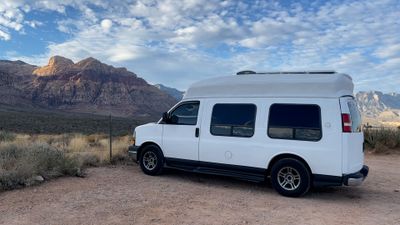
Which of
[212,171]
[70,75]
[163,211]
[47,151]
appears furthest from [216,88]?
[70,75]

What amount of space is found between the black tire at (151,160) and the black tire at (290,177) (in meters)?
3.00

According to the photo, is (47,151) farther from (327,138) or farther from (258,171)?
(327,138)

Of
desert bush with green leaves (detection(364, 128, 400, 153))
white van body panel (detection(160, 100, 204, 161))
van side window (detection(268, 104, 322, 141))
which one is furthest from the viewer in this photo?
desert bush with green leaves (detection(364, 128, 400, 153))

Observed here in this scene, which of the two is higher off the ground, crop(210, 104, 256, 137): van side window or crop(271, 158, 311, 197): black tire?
crop(210, 104, 256, 137): van side window

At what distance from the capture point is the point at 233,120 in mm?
8820

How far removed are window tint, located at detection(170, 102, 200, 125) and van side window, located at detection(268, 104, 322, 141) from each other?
194 cm

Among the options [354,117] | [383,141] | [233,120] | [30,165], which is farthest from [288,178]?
[383,141]

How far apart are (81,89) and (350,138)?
109 meters

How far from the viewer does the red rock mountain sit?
332ft

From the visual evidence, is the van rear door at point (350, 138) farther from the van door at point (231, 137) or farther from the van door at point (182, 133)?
the van door at point (182, 133)

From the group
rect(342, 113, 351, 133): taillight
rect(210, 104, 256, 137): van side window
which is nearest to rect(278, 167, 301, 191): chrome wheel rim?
rect(210, 104, 256, 137): van side window

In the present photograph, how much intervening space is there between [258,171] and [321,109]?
184 centimetres

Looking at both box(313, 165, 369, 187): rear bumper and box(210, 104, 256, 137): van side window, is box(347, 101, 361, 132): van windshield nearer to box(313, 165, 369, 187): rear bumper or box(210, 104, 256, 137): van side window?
box(313, 165, 369, 187): rear bumper

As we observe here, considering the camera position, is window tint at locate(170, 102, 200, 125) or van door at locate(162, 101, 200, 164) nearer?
van door at locate(162, 101, 200, 164)
